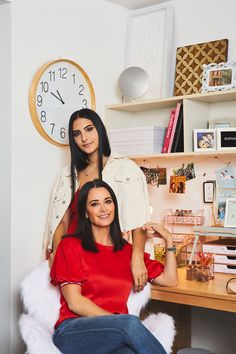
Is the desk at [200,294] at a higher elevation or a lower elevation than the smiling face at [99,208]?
lower

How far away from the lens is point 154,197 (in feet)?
11.6

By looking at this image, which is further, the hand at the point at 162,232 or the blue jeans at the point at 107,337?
the hand at the point at 162,232

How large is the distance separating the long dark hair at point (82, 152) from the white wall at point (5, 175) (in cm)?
32

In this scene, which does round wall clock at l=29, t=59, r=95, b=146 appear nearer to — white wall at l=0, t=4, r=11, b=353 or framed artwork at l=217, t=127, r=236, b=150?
white wall at l=0, t=4, r=11, b=353

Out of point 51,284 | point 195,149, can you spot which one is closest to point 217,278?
point 195,149

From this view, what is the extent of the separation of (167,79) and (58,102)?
661 millimetres

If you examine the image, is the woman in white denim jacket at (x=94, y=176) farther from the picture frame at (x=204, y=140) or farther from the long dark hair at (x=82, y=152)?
the picture frame at (x=204, y=140)

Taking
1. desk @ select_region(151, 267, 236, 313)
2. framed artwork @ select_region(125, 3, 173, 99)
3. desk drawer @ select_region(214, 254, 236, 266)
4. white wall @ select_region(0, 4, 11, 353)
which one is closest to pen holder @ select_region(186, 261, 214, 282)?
desk @ select_region(151, 267, 236, 313)

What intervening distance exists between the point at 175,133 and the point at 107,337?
53.3 inches

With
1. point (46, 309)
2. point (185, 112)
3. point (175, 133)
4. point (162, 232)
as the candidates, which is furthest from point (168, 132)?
point (46, 309)

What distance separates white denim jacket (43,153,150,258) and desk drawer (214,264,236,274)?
0.47 meters

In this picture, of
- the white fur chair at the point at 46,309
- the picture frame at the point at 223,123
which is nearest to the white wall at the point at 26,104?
the white fur chair at the point at 46,309

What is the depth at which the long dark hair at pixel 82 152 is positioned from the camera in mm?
2930

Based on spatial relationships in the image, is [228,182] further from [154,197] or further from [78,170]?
[78,170]
